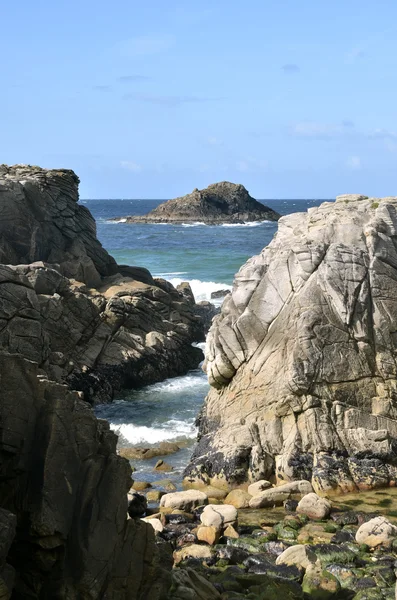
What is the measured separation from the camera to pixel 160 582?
596 inches

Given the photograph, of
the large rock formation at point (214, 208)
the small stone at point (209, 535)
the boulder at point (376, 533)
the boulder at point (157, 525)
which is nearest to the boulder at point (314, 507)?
the boulder at point (376, 533)

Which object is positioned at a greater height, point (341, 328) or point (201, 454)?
point (341, 328)

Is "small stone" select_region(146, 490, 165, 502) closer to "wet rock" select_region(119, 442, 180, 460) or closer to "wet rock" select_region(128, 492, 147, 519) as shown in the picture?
"wet rock" select_region(128, 492, 147, 519)

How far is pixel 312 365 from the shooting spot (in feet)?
87.4

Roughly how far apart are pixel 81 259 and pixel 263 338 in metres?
24.7

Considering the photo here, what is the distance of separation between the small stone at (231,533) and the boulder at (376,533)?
2967 mm

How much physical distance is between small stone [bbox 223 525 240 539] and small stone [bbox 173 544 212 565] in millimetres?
1183

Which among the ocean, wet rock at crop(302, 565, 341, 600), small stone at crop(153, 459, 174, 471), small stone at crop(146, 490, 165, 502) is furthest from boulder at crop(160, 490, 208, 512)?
wet rock at crop(302, 565, 341, 600)

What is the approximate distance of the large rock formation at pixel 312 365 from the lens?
25.8 meters

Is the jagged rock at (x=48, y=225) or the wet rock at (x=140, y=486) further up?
the jagged rock at (x=48, y=225)

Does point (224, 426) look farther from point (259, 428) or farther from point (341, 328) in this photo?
point (341, 328)

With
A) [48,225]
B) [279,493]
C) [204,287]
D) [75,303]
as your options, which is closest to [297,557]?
[279,493]

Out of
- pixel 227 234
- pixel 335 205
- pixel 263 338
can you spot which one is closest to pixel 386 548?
pixel 263 338

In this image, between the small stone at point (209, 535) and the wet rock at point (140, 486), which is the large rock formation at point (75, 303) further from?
the small stone at point (209, 535)
